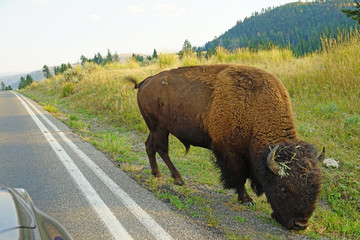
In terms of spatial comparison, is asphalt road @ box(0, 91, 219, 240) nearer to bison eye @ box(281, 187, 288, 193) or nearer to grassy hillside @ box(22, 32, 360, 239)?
grassy hillside @ box(22, 32, 360, 239)

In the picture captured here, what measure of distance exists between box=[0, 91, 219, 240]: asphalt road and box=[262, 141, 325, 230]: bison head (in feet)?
3.15

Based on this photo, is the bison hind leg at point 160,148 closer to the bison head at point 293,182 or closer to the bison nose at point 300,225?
the bison head at point 293,182

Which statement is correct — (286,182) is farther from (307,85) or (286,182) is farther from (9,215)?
(307,85)

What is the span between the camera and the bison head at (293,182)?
283cm

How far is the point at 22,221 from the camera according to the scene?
133 cm

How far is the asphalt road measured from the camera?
8.60 feet

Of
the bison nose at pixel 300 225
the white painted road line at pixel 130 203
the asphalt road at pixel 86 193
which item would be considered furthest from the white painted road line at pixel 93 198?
the bison nose at pixel 300 225

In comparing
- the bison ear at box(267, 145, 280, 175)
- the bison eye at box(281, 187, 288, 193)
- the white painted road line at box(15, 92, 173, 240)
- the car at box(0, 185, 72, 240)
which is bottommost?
the bison eye at box(281, 187, 288, 193)

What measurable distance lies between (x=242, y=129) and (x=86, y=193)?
2308 mm

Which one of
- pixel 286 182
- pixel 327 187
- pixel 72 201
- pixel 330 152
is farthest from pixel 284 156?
pixel 330 152

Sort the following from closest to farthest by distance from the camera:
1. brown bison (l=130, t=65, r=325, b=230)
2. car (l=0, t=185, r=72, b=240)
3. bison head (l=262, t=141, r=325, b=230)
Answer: car (l=0, t=185, r=72, b=240) < bison head (l=262, t=141, r=325, b=230) < brown bison (l=130, t=65, r=325, b=230)

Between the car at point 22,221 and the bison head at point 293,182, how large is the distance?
7.75 ft

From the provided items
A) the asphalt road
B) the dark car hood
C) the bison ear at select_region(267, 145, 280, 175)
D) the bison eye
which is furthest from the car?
the bison eye

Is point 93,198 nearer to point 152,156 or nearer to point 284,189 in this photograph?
point 152,156
